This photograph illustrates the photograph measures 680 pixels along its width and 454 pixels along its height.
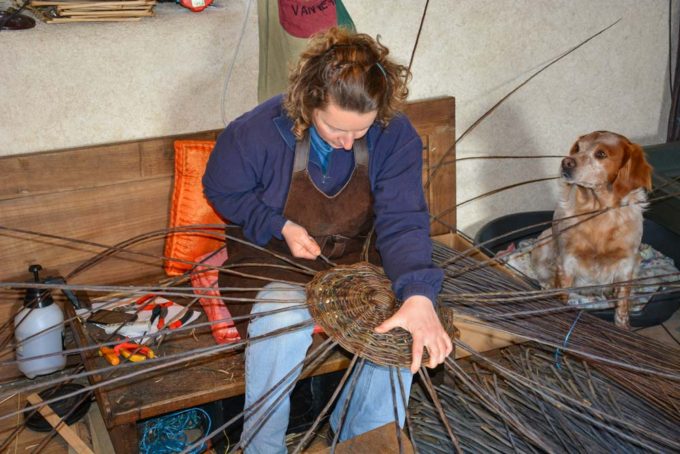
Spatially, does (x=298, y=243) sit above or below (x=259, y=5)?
below

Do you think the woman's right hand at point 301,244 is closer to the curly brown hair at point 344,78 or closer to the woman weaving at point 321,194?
the woman weaving at point 321,194

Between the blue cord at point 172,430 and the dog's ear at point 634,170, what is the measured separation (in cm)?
160

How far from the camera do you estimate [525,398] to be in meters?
2.03

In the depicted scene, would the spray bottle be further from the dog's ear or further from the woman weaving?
the dog's ear

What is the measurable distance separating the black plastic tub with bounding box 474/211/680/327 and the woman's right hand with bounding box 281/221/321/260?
3.51 ft

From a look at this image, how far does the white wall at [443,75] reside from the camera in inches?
85.7

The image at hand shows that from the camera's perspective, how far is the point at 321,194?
1941mm

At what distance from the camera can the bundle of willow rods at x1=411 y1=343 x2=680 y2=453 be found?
5.90 feet

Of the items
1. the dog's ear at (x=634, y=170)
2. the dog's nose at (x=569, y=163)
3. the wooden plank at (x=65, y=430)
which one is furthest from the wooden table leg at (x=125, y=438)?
the dog's ear at (x=634, y=170)

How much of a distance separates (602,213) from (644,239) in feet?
2.24

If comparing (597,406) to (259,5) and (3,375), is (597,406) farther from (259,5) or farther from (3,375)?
(3,375)

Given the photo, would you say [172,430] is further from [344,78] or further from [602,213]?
[602,213]

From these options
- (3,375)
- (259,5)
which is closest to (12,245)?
(3,375)

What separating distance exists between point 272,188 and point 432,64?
1091 mm
